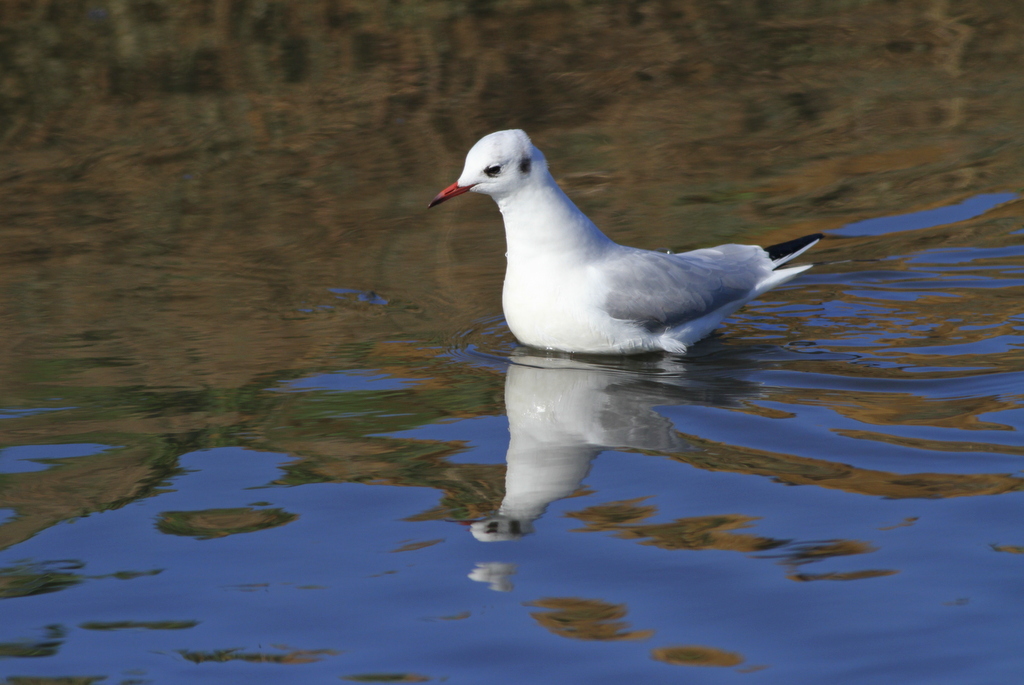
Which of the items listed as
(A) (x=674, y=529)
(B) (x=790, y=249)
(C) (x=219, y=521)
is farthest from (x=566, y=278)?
(C) (x=219, y=521)

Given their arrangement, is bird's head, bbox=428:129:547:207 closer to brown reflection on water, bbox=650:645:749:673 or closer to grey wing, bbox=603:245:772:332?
grey wing, bbox=603:245:772:332

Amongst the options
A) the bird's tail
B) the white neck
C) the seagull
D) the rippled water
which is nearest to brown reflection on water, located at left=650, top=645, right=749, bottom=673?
the rippled water

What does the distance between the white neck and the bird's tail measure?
121cm

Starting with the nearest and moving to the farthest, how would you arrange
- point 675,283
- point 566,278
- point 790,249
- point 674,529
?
1. point 674,529
2. point 566,278
3. point 675,283
4. point 790,249

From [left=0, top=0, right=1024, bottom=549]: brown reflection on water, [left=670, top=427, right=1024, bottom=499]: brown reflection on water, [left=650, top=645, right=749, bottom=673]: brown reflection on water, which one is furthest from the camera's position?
[left=0, top=0, right=1024, bottom=549]: brown reflection on water

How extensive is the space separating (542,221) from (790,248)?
153 centimetres

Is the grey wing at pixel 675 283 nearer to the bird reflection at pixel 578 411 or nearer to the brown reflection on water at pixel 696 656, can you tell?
the bird reflection at pixel 578 411

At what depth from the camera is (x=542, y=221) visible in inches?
239

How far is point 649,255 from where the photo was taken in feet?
20.9

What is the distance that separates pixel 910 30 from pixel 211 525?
31.9 feet

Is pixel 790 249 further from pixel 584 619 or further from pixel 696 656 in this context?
pixel 696 656

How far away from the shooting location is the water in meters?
3.74

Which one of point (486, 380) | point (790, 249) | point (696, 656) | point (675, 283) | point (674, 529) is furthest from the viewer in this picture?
point (790, 249)

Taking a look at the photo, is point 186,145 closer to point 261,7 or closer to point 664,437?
point 261,7
